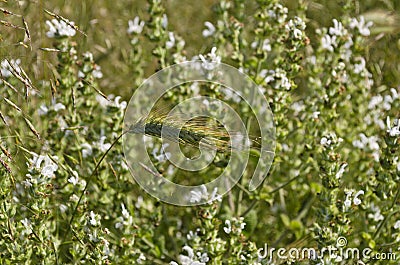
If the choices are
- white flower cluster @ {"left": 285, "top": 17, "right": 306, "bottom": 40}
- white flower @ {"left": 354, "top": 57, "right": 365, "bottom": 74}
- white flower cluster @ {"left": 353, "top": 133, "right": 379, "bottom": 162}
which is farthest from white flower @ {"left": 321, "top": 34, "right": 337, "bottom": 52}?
white flower cluster @ {"left": 353, "top": 133, "right": 379, "bottom": 162}

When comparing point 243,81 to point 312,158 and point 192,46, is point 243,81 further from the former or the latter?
point 192,46

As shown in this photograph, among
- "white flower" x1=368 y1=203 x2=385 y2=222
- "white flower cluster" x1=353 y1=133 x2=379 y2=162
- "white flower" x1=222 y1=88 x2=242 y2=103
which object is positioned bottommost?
"white flower" x1=368 y1=203 x2=385 y2=222

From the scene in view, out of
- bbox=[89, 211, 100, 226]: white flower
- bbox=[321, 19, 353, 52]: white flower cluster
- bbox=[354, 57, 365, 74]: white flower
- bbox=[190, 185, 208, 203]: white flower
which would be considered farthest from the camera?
bbox=[354, 57, 365, 74]: white flower

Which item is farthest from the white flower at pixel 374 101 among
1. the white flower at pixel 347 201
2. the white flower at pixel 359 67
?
the white flower at pixel 347 201

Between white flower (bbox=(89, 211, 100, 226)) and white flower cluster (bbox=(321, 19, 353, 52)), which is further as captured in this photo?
white flower cluster (bbox=(321, 19, 353, 52))

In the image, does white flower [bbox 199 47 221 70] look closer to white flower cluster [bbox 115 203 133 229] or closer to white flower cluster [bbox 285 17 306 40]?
white flower cluster [bbox 285 17 306 40]

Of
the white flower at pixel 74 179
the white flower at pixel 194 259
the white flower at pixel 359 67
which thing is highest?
the white flower at pixel 359 67

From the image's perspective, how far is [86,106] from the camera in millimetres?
2781

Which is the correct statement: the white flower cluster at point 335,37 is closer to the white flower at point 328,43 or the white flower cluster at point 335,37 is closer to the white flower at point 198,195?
the white flower at point 328,43

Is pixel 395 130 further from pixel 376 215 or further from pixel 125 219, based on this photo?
pixel 125 219

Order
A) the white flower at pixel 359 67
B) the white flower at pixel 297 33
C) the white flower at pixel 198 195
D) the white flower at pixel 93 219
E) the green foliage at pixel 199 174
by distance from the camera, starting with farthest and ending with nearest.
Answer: the white flower at pixel 359 67 < the white flower at pixel 297 33 < the white flower at pixel 198 195 < the green foliage at pixel 199 174 < the white flower at pixel 93 219

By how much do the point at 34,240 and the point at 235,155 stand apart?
34.6 inches

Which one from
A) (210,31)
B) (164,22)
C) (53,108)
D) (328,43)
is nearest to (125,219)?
(53,108)

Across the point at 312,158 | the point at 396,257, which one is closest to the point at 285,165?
the point at 312,158
